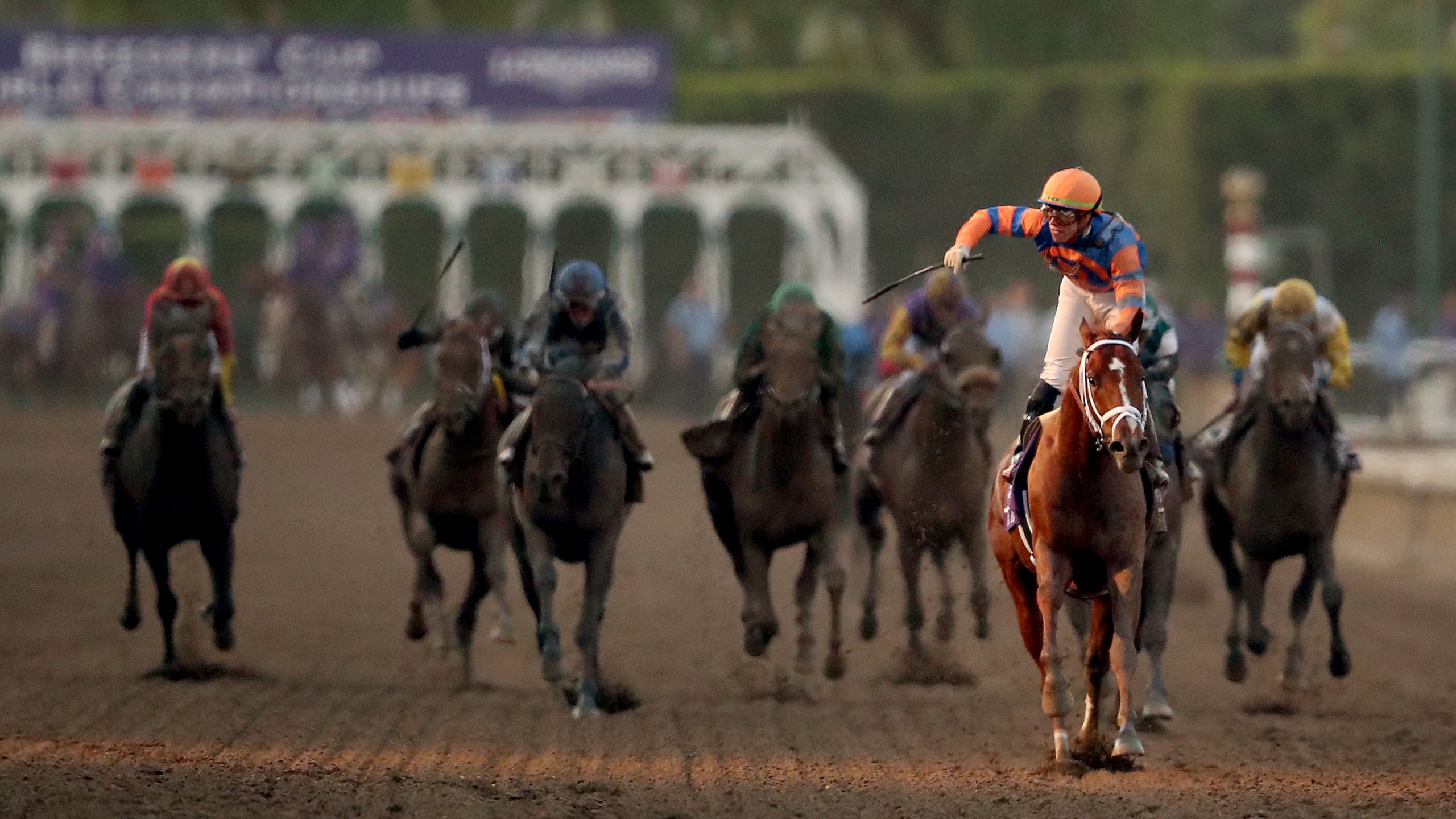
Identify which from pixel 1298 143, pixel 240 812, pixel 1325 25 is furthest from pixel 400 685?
pixel 1325 25

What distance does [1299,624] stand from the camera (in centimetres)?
991

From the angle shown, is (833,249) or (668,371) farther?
(833,249)

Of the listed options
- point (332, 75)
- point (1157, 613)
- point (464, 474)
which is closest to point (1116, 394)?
point (1157, 613)

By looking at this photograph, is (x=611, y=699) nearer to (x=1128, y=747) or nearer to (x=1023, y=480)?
(x=1023, y=480)

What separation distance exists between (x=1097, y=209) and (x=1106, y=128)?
1159 inches

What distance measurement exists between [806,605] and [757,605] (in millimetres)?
398

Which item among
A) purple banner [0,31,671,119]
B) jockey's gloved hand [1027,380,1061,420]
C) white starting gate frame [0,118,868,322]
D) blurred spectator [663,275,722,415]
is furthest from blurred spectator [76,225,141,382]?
jockey's gloved hand [1027,380,1061,420]

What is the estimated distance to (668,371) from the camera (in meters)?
30.2

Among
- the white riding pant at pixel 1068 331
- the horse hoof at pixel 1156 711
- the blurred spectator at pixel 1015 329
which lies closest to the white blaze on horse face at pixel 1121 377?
the white riding pant at pixel 1068 331

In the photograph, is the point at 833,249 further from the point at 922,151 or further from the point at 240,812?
the point at 240,812

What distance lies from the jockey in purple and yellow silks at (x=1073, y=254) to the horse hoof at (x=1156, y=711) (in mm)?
1451

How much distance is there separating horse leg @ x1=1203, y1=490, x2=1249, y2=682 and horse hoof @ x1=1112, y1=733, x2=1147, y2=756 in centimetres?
260

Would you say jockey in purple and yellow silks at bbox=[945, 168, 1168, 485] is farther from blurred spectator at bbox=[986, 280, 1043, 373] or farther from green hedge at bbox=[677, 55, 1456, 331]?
green hedge at bbox=[677, 55, 1456, 331]

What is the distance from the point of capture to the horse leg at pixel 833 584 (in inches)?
381
